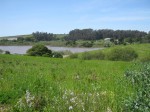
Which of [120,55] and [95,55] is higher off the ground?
[120,55]

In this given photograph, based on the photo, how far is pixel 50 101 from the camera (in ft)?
28.7

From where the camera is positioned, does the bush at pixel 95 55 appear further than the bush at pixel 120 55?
Yes

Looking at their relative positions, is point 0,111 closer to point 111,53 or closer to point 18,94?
point 18,94

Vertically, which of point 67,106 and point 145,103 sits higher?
point 145,103

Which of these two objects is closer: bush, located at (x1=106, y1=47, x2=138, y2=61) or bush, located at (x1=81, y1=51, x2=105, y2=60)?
bush, located at (x1=106, y1=47, x2=138, y2=61)

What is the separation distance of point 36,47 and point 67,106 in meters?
60.5

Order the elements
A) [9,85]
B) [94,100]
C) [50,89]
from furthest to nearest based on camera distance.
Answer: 1. [9,85]
2. [50,89]
3. [94,100]

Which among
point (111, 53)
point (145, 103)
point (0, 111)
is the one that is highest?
point (145, 103)

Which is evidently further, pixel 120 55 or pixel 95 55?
pixel 95 55

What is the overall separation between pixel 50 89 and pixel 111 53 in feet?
182

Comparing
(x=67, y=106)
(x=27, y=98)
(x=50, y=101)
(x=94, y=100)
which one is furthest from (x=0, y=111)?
(x=94, y=100)

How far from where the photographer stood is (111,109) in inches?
305

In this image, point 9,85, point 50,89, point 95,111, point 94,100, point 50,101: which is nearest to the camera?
point 95,111

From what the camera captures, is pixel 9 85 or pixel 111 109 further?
pixel 9 85
